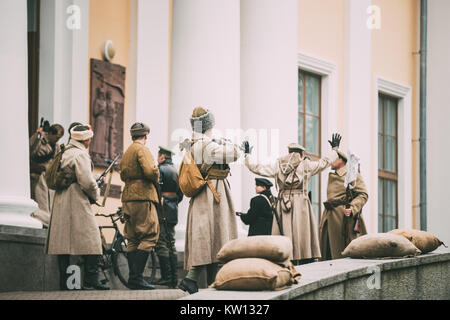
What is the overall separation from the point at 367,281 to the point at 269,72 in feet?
21.1

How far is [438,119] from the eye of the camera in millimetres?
23531

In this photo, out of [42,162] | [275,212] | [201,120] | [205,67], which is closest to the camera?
[201,120]

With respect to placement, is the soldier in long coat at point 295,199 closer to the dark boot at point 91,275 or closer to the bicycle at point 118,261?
the bicycle at point 118,261

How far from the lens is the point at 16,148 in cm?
1197

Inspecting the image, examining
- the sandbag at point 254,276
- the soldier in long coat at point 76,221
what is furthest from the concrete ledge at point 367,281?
the soldier in long coat at point 76,221

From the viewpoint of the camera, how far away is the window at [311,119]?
20422mm

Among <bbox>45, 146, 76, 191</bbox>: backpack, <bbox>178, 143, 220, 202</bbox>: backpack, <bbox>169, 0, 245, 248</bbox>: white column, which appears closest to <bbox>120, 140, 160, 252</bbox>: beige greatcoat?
<bbox>45, 146, 76, 191</bbox>: backpack

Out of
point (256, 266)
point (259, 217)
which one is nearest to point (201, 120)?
point (256, 266)

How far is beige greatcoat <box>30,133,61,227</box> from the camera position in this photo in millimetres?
12812

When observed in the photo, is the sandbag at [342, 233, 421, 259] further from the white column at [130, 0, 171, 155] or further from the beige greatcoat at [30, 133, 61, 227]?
the white column at [130, 0, 171, 155]

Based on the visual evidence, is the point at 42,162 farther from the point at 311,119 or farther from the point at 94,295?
the point at 311,119

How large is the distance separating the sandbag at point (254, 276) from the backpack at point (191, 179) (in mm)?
2051

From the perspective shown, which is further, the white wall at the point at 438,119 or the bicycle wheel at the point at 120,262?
the white wall at the point at 438,119

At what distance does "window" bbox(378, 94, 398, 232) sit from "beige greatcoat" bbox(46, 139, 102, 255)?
12.2 metres
